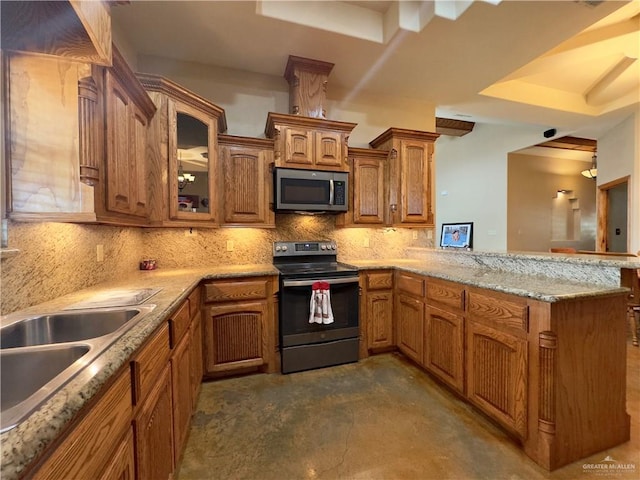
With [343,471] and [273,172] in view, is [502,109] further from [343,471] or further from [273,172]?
[343,471]

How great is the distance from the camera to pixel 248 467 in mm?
1454

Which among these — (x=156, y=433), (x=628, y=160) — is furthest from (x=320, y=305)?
(x=628, y=160)

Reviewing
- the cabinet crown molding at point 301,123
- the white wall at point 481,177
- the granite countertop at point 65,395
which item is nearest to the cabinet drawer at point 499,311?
the granite countertop at point 65,395

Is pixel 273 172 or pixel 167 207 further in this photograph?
pixel 273 172

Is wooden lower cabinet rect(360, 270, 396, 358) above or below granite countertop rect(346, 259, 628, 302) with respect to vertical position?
below

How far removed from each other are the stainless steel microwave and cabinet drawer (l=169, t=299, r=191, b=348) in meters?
1.24

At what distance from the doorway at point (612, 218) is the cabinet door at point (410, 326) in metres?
5.50

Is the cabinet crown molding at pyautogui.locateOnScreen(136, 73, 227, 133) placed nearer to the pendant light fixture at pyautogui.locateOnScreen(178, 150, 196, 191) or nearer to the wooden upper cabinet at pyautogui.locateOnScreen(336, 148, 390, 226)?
the pendant light fixture at pyautogui.locateOnScreen(178, 150, 196, 191)

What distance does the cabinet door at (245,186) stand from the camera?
253 cm

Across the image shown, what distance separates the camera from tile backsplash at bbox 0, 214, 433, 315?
1.24 m

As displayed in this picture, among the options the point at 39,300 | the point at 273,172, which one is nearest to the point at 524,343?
the point at 273,172

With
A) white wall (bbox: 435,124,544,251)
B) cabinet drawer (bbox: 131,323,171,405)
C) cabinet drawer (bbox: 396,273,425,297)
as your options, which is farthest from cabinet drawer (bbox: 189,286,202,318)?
white wall (bbox: 435,124,544,251)

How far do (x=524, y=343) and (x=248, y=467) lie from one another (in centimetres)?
162

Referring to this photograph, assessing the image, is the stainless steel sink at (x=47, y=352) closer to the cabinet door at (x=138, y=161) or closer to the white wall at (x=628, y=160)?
the cabinet door at (x=138, y=161)
